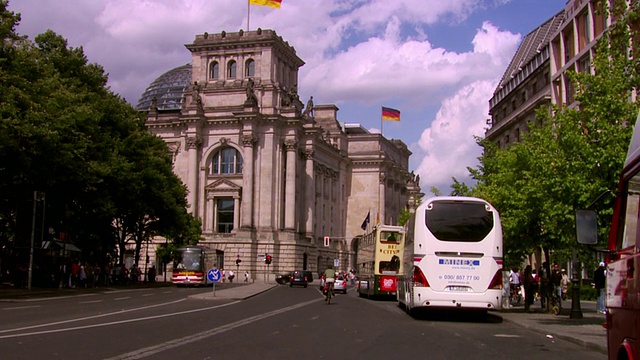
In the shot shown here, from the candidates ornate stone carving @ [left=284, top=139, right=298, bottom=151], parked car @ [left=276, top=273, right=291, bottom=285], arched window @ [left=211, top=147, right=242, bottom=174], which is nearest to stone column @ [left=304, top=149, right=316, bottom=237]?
ornate stone carving @ [left=284, top=139, right=298, bottom=151]

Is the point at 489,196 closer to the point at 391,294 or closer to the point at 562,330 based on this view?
the point at 391,294

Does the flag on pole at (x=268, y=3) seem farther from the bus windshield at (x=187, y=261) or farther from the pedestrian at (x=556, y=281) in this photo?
the pedestrian at (x=556, y=281)

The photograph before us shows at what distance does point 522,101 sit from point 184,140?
4210 centimetres

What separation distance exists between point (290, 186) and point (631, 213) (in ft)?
262

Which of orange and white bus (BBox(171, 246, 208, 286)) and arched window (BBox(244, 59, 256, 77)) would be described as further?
arched window (BBox(244, 59, 256, 77))

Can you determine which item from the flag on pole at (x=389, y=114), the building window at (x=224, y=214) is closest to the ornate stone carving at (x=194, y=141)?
the building window at (x=224, y=214)

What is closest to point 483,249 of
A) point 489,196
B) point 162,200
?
point 489,196

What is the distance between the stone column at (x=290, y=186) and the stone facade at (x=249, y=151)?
119 mm

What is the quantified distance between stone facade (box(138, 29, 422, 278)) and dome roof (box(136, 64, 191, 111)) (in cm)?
666

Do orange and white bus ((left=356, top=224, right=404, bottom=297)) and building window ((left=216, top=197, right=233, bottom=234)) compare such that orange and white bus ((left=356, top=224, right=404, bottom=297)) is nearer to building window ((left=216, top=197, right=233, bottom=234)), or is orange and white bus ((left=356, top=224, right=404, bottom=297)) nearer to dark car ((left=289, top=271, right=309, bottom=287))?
dark car ((left=289, top=271, right=309, bottom=287))

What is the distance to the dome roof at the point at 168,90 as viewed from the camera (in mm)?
105750

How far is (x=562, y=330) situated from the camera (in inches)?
746

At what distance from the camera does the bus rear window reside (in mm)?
20844

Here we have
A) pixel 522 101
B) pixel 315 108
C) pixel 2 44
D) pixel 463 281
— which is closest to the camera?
pixel 463 281
